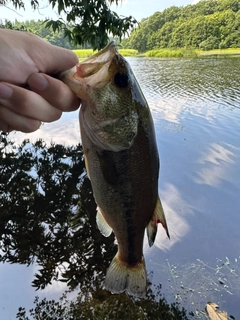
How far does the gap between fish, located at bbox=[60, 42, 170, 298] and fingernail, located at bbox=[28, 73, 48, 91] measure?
0.51 feet

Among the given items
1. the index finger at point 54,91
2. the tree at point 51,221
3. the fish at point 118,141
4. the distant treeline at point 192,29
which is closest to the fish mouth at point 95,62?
the fish at point 118,141

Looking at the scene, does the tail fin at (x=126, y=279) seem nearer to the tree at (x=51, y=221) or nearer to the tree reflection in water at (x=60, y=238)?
the tree reflection in water at (x=60, y=238)

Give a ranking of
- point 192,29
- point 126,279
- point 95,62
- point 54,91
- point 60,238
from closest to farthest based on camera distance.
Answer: point 54,91 → point 95,62 → point 126,279 → point 60,238 → point 192,29

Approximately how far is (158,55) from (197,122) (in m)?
38.1

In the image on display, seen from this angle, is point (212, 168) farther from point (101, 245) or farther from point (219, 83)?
point (219, 83)

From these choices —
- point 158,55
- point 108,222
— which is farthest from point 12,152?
point 158,55

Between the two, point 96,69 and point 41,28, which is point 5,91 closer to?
point 96,69

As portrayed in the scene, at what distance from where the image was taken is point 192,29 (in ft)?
176

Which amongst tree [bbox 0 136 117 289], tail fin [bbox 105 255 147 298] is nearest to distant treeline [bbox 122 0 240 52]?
tree [bbox 0 136 117 289]

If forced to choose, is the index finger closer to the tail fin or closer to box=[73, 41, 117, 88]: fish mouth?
box=[73, 41, 117, 88]: fish mouth

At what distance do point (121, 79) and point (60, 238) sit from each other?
4.82m

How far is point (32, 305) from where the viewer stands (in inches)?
174

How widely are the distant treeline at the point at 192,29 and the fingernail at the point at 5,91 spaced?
46.5m

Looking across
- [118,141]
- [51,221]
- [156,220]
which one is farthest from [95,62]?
[51,221]
